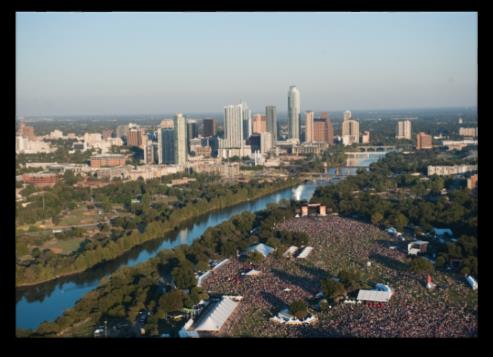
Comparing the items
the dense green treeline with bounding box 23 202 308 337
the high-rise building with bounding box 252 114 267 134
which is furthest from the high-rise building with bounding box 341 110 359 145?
the dense green treeline with bounding box 23 202 308 337

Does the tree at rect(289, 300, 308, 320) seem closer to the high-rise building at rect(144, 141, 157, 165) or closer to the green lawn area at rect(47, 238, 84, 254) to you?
the green lawn area at rect(47, 238, 84, 254)

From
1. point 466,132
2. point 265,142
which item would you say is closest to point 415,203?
point 466,132

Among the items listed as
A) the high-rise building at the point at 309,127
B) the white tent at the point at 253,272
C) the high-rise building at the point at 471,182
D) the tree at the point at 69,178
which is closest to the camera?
the white tent at the point at 253,272

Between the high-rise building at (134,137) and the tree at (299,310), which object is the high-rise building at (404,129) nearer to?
the high-rise building at (134,137)

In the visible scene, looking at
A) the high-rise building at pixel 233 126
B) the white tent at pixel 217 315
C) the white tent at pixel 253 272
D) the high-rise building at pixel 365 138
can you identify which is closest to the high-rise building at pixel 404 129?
the high-rise building at pixel 365 138
